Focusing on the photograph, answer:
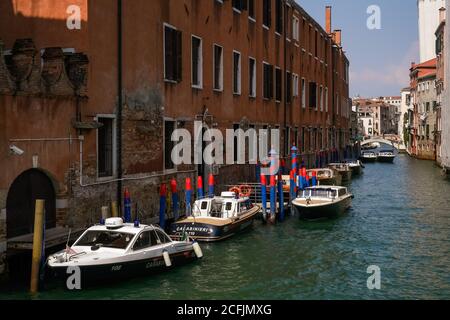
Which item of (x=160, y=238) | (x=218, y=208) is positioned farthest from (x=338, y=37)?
(x=160, y=238)

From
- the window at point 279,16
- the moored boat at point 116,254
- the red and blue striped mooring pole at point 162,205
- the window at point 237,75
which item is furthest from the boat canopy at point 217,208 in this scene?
the window at point 279,16

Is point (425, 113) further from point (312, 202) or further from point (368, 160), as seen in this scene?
point (312, 202)

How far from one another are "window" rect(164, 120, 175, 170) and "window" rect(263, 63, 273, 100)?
10243mm

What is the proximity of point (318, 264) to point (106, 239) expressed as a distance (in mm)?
5808

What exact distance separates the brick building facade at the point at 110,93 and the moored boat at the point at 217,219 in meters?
1.49

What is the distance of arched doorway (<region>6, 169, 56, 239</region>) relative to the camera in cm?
1264

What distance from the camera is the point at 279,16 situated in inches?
1195

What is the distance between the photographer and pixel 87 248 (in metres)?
12.4

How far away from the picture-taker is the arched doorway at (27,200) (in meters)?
12.6

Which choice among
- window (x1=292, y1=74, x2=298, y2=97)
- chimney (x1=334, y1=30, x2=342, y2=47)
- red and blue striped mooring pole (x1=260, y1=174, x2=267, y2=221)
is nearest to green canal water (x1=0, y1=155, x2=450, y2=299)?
red and blue striped mooring pole (x1=260, y1=174, x2=267, y2=221)

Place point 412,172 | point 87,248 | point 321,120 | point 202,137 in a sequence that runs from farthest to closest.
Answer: point 412,172
point 321,120
point 202,137
point 87,248
